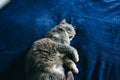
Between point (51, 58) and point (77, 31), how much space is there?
1.24 ft

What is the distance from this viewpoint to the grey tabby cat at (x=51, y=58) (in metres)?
1.43

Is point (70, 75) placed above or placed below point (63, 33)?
below

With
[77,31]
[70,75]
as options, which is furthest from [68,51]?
[77,31]

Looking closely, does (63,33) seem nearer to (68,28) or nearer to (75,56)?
(68,28)

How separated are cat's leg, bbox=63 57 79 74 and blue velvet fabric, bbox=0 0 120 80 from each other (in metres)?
0.04

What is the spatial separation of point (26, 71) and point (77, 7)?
78 cm

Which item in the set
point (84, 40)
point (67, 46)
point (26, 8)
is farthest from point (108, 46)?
point (26, 8)

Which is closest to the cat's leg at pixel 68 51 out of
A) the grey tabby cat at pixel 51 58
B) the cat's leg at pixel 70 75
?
the grey tabby cat at pixel 51 58

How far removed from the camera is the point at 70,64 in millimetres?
1530

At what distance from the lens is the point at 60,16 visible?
195 centimetres

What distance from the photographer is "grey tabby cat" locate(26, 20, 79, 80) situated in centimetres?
143

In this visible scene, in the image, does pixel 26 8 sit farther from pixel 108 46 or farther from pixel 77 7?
pixel 108 46

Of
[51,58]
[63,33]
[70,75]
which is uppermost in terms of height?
[63,33]

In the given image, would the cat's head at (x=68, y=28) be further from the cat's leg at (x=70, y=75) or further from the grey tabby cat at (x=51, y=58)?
the cat's leg at (x=70, y=75)
